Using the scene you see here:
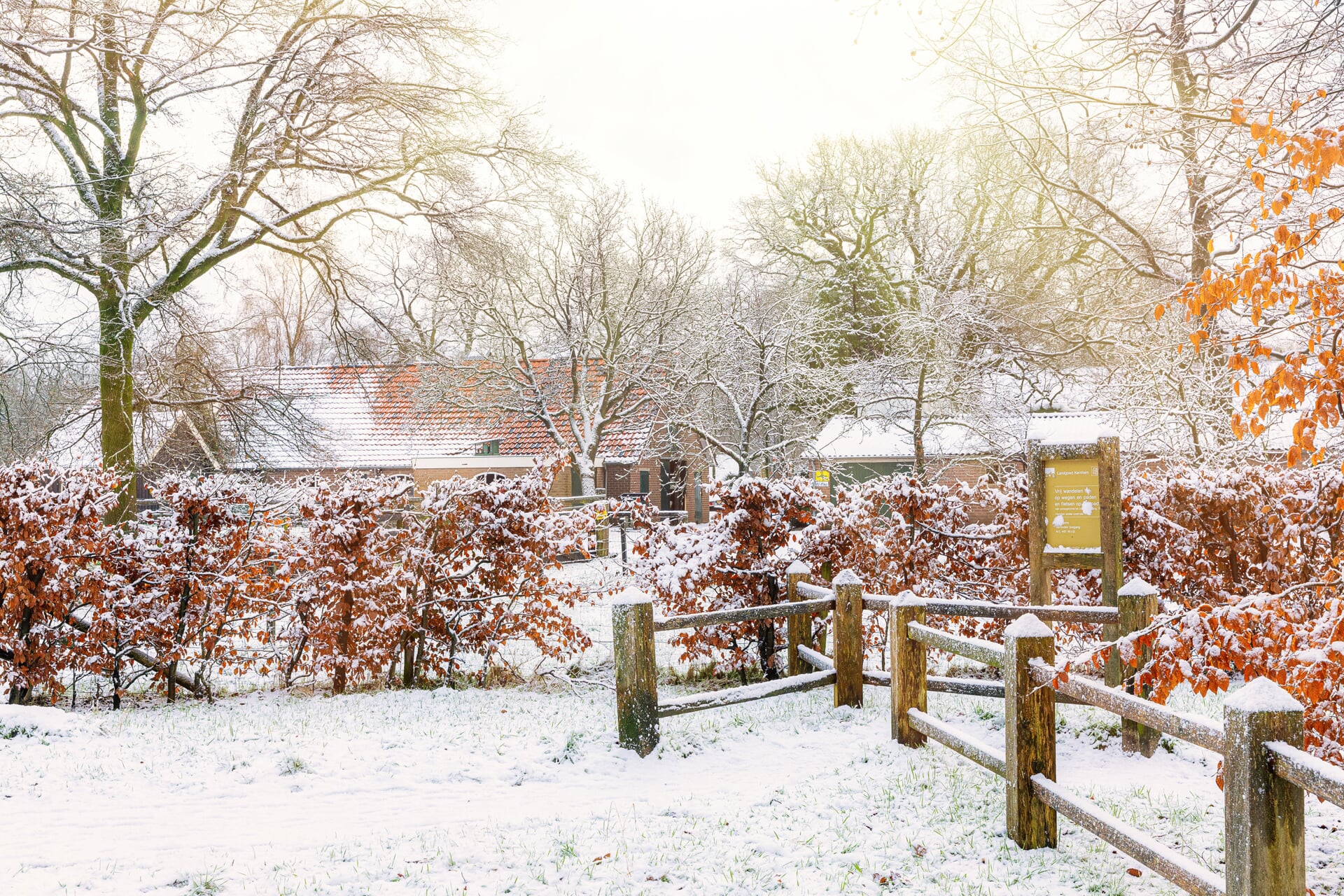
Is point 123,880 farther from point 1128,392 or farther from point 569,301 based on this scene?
point 569,301

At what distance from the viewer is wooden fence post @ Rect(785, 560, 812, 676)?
8.11 metres

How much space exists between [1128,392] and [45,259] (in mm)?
17287

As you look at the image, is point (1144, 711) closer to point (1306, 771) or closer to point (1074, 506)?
point (1306, 771)

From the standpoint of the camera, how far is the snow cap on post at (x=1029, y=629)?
15.2 feet

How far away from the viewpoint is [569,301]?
28031mm

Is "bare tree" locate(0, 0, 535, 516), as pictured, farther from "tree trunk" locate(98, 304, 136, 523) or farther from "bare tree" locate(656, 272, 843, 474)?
"bare tree" locate(656, 272, 843, 474)

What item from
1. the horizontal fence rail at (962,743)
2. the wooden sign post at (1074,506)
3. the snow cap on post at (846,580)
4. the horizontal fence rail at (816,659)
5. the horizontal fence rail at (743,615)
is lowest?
the horizontal fence rail at (816,659)

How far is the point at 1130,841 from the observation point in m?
3.86

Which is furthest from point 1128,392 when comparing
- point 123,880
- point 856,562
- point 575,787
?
point 123,880

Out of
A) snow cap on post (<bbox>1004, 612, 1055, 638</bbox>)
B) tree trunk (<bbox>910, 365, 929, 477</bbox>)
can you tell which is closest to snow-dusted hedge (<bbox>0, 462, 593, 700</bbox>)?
snow cap on post (<bbox>1004, 612, 1055, 638</bbox>)

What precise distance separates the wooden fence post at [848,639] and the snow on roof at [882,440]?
57.4ft

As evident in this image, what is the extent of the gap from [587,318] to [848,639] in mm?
21603

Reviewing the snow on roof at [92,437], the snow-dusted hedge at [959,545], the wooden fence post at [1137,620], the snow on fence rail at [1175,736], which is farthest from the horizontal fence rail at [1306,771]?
the snow on roof at [92,437]

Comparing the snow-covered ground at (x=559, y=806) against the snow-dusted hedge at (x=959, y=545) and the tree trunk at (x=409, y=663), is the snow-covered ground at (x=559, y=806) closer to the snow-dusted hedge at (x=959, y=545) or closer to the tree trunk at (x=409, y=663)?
the tree trunk at (x=409, y=663)
